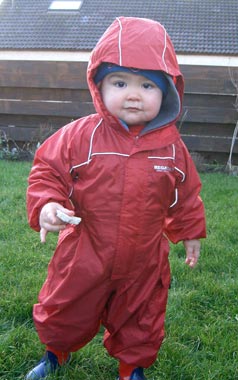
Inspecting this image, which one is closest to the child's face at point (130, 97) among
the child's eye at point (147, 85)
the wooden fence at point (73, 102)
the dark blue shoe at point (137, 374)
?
the child's eye at point (147, 85)

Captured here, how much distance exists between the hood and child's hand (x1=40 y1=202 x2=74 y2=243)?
0.44 metres

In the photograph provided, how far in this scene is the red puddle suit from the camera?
1.84 meters

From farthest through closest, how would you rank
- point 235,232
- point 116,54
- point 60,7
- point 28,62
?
1. point 60,7
2. point 28,62
3. point 235,232
4. point 116,54

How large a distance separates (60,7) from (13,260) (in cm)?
883

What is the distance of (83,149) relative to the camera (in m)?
1.87

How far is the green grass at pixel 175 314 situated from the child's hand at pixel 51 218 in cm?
82

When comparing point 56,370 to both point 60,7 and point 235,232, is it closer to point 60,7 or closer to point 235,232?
point 235,232

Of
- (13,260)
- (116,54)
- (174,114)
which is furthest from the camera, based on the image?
(13,260)

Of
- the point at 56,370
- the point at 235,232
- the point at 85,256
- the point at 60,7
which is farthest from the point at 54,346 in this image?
the point at 60,7

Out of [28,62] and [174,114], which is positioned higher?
[174,114]

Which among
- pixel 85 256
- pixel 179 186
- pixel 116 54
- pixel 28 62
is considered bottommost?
pixel 28 62

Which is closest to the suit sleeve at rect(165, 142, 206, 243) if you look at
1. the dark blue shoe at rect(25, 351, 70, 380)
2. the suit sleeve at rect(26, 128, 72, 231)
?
the suit sleeve at rect(26, 128, 72, 231)

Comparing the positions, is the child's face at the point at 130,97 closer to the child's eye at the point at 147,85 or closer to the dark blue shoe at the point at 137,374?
the child's eye at the point at 147,85

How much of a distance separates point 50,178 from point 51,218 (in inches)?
8.6
